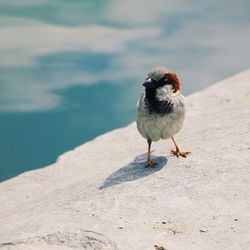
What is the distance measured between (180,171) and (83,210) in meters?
1.92

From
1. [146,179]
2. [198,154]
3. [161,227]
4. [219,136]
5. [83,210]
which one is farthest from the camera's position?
[219,136]

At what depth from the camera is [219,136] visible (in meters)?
11.4

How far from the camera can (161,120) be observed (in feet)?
33.9

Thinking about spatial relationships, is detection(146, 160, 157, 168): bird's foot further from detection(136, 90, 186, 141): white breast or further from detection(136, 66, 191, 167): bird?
detection(136, 90, 186, 141): white breast

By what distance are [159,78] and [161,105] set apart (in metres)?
0.46

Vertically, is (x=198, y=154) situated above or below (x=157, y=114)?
below

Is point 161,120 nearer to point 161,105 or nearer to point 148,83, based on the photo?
point 161,105

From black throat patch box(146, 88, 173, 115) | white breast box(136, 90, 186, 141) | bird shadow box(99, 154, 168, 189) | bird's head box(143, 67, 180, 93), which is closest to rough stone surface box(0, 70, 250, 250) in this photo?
bird shadow box(99, 154, 168, 189)

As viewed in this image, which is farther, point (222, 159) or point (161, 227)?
point (222, 159)

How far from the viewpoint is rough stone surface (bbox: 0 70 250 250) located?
762cm

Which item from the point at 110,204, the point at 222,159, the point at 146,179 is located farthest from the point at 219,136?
the point at 110,204

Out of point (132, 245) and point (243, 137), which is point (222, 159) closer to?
point (243, 137)

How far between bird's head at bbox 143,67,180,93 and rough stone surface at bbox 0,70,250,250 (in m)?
1.38

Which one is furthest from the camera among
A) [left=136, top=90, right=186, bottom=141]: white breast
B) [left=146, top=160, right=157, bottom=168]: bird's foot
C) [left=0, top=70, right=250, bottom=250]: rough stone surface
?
A: [left=146, top=160, right=157, bottom=168]: bird's foot
